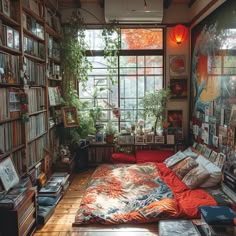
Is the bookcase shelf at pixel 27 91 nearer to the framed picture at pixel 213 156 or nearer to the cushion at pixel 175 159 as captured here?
the cushion at pixel 175 159

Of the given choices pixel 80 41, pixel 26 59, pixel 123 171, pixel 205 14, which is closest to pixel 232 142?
pixel 123 171

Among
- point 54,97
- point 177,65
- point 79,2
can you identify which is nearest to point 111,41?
point 79,2

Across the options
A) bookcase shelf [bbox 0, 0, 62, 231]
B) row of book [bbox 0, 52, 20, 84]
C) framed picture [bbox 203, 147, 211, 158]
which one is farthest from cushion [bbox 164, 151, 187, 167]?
row of book [bbox 0, 52, 20, 84]

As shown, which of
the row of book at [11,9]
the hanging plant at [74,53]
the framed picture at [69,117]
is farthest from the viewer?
the hanging plant at [74,53]

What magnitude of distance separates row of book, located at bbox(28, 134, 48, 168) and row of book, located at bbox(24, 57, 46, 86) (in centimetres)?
75

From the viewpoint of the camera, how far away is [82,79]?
4.49 m

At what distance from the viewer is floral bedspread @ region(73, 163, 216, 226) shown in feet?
8.39

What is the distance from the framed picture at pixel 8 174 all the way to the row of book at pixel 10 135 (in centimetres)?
13

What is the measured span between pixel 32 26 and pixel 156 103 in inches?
90.4

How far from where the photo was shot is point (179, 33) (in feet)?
14.5

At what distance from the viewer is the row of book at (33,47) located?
119 inches

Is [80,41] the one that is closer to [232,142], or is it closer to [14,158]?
[14,158]

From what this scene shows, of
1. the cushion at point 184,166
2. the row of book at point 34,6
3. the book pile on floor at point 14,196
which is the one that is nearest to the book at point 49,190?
the book pile on floor at point 14,196

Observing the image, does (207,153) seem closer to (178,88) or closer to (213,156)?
(213,156)
